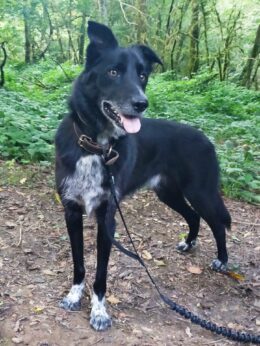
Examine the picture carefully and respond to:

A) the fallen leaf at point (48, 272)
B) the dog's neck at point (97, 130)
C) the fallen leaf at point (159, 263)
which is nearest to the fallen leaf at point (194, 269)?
the fallen leaf at point (159, 263)

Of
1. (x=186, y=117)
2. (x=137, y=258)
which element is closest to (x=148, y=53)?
(x=137, y=258)

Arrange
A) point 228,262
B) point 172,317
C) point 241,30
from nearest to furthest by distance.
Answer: point 172,317 → point 228,262 → point 241,30

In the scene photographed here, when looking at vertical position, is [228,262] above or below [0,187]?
below

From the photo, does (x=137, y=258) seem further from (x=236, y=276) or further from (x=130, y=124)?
(x=236, y=276)

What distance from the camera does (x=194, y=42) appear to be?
19047 mm

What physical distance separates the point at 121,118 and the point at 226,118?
25.2ft

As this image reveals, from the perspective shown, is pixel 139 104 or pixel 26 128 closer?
pixel 139 104

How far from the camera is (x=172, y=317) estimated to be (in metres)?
3.75

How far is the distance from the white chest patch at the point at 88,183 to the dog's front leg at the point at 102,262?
0.28 feet

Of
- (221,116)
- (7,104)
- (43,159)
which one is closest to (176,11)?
(221,116)

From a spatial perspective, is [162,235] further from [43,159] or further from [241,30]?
[241,30]

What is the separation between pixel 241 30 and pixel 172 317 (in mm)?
17458

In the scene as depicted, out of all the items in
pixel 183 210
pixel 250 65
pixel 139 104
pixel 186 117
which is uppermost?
pixel 139 104

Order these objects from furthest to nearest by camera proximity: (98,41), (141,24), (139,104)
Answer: (141,24)
(98,41)
(139,104)
